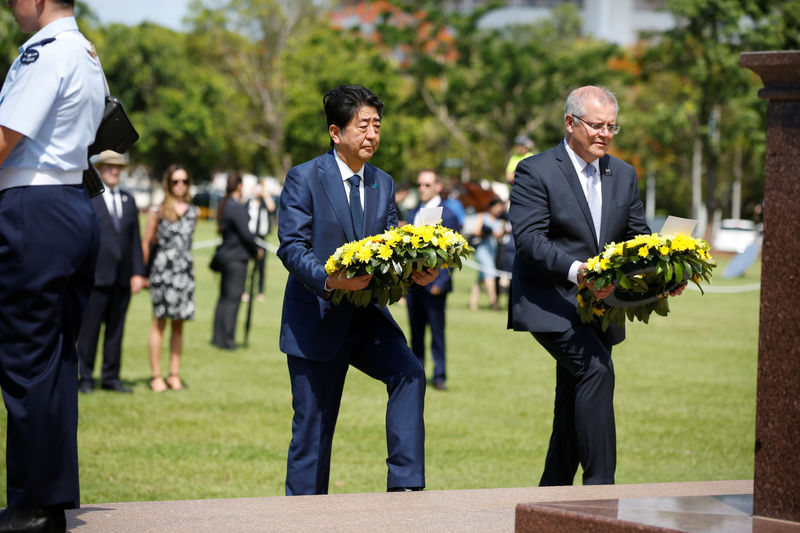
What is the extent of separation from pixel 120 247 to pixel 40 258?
6684 millimetres

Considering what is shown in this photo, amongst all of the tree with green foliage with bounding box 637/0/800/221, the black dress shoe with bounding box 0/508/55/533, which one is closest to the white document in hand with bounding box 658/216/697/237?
the black dress shoe with bounding box 0/508/55/533

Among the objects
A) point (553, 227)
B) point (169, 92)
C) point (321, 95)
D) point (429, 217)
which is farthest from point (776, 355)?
point (169, 92)

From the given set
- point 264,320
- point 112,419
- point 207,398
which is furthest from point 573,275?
point 264,320

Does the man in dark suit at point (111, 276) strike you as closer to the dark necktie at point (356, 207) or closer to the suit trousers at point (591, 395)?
the dark necktie at point (356, 207)

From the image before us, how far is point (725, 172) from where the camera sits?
61406mm

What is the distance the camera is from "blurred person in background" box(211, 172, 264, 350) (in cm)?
1438

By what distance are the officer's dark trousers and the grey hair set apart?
2662 millimetres

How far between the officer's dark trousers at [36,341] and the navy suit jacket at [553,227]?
239 cm

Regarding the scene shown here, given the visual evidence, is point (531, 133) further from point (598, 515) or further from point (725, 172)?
point (598, 515)

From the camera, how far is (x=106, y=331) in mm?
10992

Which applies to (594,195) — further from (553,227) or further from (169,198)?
(169,198)

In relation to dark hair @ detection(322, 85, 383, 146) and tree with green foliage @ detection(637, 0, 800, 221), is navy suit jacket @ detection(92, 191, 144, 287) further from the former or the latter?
tree with green foliage @ detection(637, 0, 800, 221)

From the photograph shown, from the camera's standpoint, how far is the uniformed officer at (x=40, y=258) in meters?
4.09

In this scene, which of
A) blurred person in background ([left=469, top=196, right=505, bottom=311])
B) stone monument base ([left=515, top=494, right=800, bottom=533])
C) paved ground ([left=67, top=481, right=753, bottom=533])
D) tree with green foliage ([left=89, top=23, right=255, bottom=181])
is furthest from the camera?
tree with green foliage ([left=89, top=23, right=255, bottom=181])
